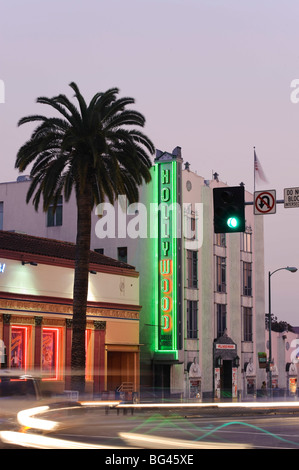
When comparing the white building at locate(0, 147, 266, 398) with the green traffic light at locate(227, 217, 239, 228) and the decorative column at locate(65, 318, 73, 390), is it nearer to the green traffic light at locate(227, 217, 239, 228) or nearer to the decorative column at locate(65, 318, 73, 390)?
the decorative column at locate(65, 318, 73, 390)

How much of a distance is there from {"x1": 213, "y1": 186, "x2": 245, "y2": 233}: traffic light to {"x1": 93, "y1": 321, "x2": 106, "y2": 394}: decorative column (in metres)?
31.1

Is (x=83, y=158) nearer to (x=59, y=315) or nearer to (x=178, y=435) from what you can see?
(x=59, y=315)

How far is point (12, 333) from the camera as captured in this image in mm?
45719

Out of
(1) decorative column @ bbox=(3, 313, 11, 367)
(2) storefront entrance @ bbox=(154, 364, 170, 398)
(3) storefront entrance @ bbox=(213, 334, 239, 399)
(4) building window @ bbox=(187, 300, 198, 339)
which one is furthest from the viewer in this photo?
(3) storefront entrance @ bbox=(213, 334, 239, 399)

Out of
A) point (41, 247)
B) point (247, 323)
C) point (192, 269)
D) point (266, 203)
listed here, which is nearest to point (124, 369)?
point (41, 247)

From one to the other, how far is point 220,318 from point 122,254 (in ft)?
36.0

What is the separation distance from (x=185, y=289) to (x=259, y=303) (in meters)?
15.2

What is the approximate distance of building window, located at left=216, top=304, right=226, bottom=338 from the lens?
218ft

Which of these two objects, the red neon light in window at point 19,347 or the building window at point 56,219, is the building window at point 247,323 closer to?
the building window at point 56,219

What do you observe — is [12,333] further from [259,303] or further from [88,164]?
[259,303]

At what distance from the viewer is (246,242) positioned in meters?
72.0

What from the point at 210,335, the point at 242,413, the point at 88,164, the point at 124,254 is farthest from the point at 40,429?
the point at 210,335

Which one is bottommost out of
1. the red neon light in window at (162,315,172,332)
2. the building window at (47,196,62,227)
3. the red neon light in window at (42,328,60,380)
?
the red neon light in window at (42,328,60,380)

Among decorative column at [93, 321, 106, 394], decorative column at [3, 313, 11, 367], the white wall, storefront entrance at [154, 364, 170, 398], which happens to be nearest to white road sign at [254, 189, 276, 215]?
the white wall
